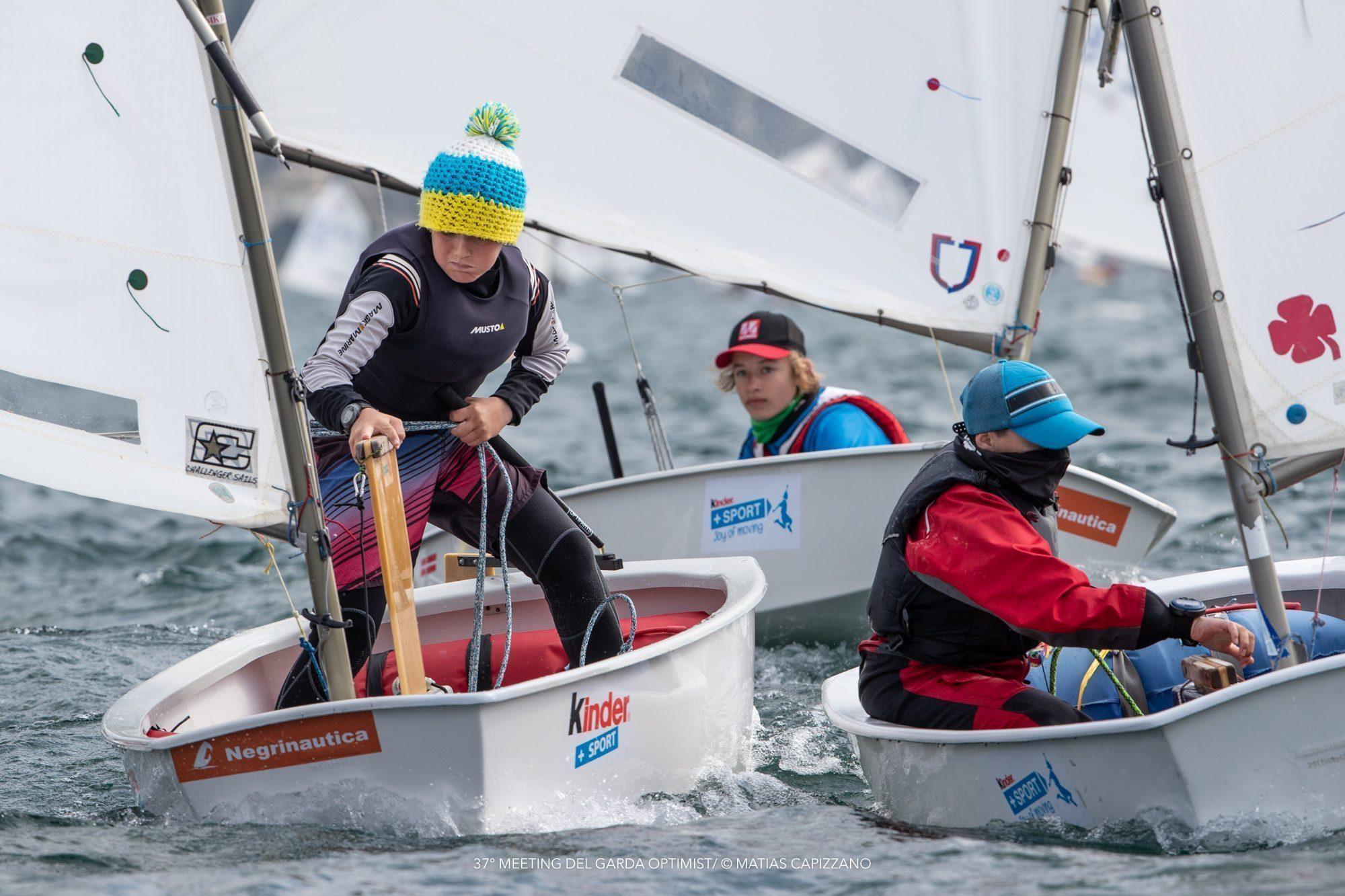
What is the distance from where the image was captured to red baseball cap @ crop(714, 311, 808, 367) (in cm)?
491

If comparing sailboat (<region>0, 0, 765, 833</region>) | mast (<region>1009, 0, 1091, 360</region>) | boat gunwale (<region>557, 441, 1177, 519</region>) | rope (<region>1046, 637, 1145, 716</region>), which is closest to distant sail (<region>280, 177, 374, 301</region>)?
boat gunwale (<region>557, 441, 1177, 519</region>)

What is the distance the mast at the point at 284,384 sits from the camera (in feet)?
9.48

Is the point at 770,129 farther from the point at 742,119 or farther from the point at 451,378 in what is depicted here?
the point at 451,378

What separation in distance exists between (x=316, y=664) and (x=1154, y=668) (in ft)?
5.76

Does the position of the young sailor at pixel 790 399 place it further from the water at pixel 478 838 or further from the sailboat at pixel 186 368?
the sailboat at pixel 186 368

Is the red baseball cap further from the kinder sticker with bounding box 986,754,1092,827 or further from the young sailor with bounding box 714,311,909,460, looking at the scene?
the kinder sticker with bounding box 986,754,1092,827

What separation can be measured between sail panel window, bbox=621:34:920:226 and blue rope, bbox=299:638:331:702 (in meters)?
2.70

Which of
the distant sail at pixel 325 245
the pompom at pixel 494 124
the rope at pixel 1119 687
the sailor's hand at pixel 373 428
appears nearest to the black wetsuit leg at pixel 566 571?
the sailor's hand at pixel 373 428

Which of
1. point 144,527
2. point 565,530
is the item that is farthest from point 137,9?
point 144,527

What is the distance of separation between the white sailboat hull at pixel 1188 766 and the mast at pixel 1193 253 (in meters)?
0.51

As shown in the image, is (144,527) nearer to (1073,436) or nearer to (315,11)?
(315,11)

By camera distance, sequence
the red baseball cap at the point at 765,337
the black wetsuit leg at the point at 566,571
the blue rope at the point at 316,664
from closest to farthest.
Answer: the blue rope at the point at 316,664 < the black wetsuit leg at the point at 566,571 < the red baseball cap at the point at 765,337

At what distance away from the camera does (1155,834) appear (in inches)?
102

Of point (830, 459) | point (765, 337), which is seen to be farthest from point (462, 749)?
point (765, 337)
